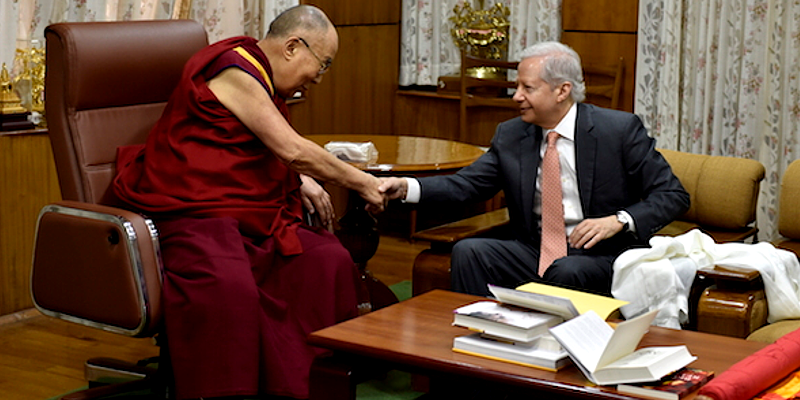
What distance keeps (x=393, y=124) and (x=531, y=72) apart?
2.83 meters

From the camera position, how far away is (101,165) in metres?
2.72

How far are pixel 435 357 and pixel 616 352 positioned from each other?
0.34 m

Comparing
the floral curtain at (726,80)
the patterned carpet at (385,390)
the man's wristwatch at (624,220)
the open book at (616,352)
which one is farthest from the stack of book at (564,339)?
the floral curtain at (726,80)

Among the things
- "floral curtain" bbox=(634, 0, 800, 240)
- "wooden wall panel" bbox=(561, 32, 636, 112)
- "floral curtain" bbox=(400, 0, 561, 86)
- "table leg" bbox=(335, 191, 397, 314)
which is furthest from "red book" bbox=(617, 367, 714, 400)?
"floral curtain" bbox=(400, 0, 561, 86)

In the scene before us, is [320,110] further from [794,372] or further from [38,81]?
[794,372]

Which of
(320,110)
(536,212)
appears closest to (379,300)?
(536,212)

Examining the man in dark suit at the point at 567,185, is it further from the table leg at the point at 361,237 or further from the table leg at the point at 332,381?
the table leg at the point at 332,381

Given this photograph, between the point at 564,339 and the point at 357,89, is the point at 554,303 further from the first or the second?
the point at 357,89

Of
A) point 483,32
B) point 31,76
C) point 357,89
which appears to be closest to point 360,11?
point 357,89

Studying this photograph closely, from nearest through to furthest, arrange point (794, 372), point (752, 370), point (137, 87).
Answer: point (752, 370) → point (794, 372) → point (137, 87)

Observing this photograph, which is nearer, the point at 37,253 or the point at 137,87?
the point at 37,253

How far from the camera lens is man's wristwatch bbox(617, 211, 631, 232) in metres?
2.83

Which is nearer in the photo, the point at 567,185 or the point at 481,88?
the point at 567,185

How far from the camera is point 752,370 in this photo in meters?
1.74
